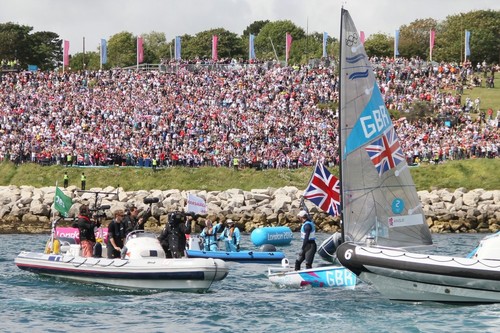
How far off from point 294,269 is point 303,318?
6.01 metres

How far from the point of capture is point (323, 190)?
28.9 metres

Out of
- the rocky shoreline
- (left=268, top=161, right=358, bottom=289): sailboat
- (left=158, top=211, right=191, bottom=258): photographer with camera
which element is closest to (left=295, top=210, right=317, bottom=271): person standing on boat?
(left=268, top=161, right=358, bottom=289): sailboat

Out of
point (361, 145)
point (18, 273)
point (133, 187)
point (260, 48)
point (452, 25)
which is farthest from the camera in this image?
point (260, 48)

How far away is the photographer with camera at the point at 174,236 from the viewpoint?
26.8 metres

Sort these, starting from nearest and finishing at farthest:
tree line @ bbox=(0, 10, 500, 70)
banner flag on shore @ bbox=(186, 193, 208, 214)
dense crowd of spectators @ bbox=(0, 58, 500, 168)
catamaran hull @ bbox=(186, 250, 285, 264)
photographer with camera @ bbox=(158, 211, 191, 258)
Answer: photographer with camera @ bbox=(158, 211, 191, 258), banner flag on shore @ bbox=(186, 193, 208, 214), catamaran hull @ bbox=(186, 250, 285, 264), dense crowd of spectators @ bbox=(0, 58, 500, 168), tree line @ bbox=(0, 10, 500, 70)

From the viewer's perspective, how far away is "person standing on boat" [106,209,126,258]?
85.7 ft

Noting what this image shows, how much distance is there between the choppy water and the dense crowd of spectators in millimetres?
33942

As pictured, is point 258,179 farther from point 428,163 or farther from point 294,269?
point 294,269

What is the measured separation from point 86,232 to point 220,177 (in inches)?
1248

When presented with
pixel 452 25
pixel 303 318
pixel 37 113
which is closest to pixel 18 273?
pixel 303 318

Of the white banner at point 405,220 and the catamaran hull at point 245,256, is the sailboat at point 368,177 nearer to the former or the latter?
the white banner at point 405,220

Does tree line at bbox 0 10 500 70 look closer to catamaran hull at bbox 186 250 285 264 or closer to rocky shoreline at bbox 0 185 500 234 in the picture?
rocky shoreline at bbox 0 185 500 234

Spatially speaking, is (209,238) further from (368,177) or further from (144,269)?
(368,177)

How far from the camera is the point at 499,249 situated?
69.7ft
